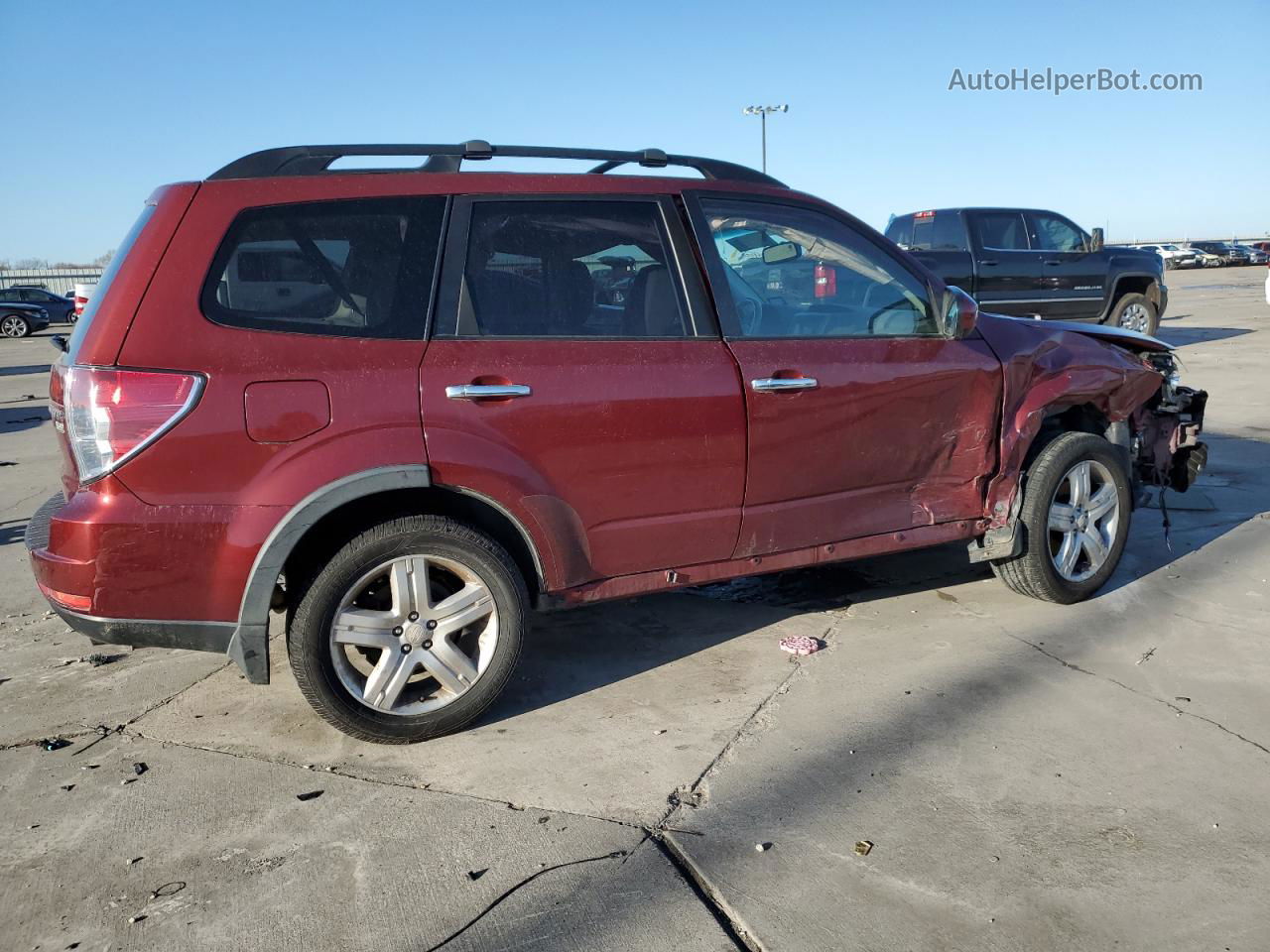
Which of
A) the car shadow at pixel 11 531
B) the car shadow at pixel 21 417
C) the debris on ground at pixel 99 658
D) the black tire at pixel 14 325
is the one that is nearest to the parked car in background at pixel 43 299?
the black tire at pixel 14 325

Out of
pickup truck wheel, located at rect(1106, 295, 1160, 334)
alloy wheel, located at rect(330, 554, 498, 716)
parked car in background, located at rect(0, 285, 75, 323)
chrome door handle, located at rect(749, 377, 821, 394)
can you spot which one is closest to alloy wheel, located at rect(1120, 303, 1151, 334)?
pickup truck wheel, located at rect(1106, 295, 1160, 334)

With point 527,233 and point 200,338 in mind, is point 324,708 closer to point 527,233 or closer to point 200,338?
point 200,338

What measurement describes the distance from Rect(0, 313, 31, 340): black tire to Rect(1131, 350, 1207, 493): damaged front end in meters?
31.0

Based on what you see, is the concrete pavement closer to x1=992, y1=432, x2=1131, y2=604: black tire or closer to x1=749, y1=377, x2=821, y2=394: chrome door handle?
x1=992, y1=432, x2=1131, y2=604: black tire

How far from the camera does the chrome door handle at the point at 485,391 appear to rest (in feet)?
10.8

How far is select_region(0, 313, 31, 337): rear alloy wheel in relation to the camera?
2869cm

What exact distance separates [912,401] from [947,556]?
5.68 ft

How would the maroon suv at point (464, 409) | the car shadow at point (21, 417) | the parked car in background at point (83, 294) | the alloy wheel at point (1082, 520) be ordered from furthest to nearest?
the car shadow at point (21, 417) < the alloy wheel at point (1082, 520) < the parked car in background at point (83, 294) < the maroon suv at point (464, 409)

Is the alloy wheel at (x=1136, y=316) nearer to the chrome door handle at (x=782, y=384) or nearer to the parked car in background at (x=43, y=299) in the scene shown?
the chrome door handle at (x=782, y=384)

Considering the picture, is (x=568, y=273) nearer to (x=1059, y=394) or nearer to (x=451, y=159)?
(x=451, y=159)

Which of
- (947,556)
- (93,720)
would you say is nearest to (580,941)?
(93,720)

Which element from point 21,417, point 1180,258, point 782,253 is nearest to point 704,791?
point 782,253

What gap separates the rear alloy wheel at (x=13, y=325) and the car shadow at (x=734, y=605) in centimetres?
2988

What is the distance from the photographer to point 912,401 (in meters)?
4.12
